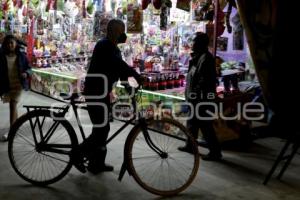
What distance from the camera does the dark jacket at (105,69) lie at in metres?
4.21

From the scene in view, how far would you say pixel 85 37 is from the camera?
30.0 feet

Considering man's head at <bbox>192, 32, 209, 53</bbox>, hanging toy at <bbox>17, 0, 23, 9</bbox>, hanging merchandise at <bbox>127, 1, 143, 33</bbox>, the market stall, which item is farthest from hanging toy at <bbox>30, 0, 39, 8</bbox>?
man's head at <bbox>192, 32, 209, 53</bbox>

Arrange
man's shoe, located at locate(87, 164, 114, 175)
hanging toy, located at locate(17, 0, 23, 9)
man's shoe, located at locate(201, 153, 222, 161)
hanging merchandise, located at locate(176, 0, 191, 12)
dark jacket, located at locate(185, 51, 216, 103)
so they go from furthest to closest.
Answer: hanging toy, located at locate(17, 0, 23, 9), hanging merchandise, located at locate(176, 0, 191, 12), man's shoe, located at locate(201, 153, 222, 161), dark jacket, located at locate(185, 51, 216, 103), man's shoe, located at locate(87, 164, 114, 175)

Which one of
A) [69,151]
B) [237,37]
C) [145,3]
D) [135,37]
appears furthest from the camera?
[135,37]

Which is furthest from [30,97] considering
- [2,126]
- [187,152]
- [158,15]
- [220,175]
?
[220,175]

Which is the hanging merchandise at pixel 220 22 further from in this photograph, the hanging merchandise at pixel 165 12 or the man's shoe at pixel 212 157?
the man's shoe at pixel 212 157

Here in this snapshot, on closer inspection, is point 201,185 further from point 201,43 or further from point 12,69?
point 12,69

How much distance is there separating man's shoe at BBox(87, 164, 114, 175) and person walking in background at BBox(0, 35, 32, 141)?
218cm

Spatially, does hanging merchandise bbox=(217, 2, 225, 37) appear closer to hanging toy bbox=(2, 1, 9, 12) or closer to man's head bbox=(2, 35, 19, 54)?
man's head bbox=(2, 35, 19, 54)

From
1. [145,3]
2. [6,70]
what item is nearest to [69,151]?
[6,70]

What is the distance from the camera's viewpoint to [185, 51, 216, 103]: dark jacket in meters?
5.04

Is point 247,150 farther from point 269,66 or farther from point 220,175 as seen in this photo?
point 269,66

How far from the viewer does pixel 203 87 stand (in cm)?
511

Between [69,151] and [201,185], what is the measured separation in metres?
1.48
